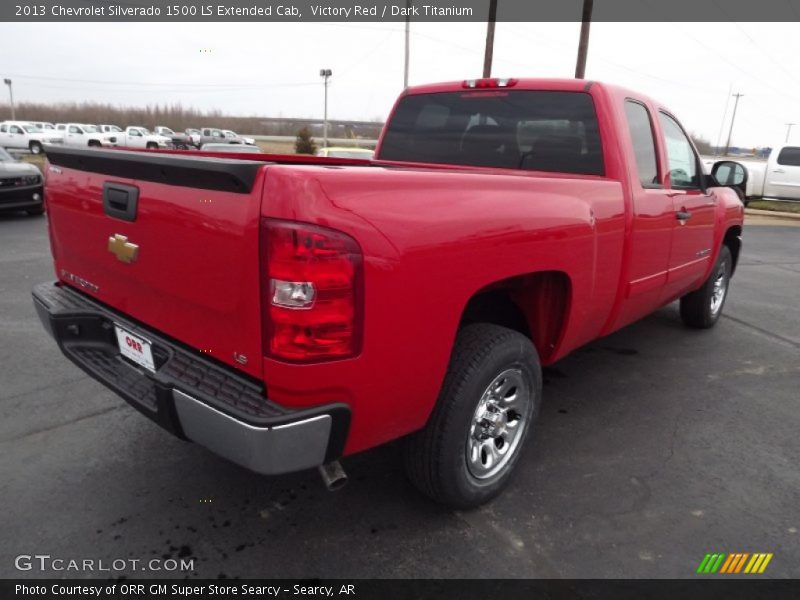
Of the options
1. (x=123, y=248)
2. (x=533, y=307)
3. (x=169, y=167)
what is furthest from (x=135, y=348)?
(x=533, y=307)

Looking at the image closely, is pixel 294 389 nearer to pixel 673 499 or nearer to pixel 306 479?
pixel 306 479

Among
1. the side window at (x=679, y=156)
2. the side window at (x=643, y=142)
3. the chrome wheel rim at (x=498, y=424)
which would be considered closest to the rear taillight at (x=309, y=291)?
the chrome wheel rim at (x=498, y=424)

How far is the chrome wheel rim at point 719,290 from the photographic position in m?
5.39

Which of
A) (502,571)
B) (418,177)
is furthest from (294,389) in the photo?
(502,571)

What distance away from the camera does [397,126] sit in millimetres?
4316

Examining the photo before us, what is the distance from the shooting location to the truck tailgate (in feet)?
6.02

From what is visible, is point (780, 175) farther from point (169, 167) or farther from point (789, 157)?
point (169, 167)

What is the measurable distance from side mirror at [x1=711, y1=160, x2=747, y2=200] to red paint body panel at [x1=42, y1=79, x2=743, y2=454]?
2426 millimetres

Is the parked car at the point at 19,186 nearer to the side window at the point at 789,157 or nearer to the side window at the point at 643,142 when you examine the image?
the side window at the point at 643,142

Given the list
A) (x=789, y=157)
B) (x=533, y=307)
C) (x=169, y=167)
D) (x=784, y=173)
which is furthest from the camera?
(x=789, y=157)

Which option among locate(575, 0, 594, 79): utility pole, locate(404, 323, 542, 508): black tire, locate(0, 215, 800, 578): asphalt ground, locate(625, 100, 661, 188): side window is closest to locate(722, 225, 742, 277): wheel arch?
locate(0, 215, 800, 578): asphalt ground

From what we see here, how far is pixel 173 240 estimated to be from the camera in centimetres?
207

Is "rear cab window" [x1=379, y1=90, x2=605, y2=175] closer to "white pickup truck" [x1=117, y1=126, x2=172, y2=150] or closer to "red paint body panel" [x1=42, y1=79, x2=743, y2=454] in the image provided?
"red paint body panel" [x1=42, y1=79, x2=743, y2=454]

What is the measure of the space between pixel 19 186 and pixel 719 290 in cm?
1181
